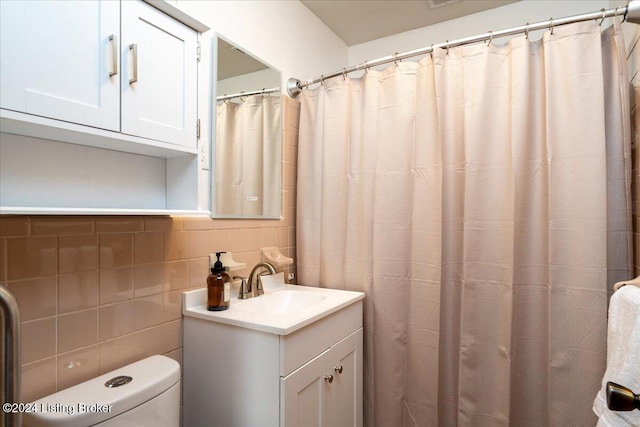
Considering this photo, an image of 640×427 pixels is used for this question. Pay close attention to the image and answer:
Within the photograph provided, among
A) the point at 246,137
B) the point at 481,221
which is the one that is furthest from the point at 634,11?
the point at 246,137

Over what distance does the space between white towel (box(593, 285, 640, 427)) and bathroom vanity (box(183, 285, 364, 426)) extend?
0.84 meters

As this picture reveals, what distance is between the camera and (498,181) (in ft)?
4.74

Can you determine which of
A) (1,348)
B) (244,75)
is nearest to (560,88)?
(244,75)

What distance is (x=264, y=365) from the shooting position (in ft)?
3.77

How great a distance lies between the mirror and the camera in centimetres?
150

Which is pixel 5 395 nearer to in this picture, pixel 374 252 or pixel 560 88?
pixel 374 252

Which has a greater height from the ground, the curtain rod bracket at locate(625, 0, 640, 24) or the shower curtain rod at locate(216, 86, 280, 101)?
the curtain rod bracket at locate(625, 0, 640, 24)

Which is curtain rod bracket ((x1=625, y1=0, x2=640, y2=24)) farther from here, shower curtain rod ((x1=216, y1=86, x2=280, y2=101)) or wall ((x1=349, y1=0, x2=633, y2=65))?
shower curtain rod ((x1=216, y1=86, x2=280, y2=101))

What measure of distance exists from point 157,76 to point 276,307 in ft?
3.52

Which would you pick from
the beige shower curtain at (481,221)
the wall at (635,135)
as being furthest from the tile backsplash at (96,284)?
the wall at (635,135)

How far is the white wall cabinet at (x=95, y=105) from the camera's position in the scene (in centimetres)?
76

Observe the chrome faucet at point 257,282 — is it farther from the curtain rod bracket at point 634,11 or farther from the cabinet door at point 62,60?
the curtain rod bracket at point 634,11

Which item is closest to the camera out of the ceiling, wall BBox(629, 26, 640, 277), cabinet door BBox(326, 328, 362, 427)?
wall BBox(629, 26, 640, 277)

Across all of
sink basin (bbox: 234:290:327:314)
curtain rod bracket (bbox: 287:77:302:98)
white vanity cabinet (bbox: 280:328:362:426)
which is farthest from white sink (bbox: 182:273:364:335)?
curtain rod bracket (bbox: 287:77:302:98)
